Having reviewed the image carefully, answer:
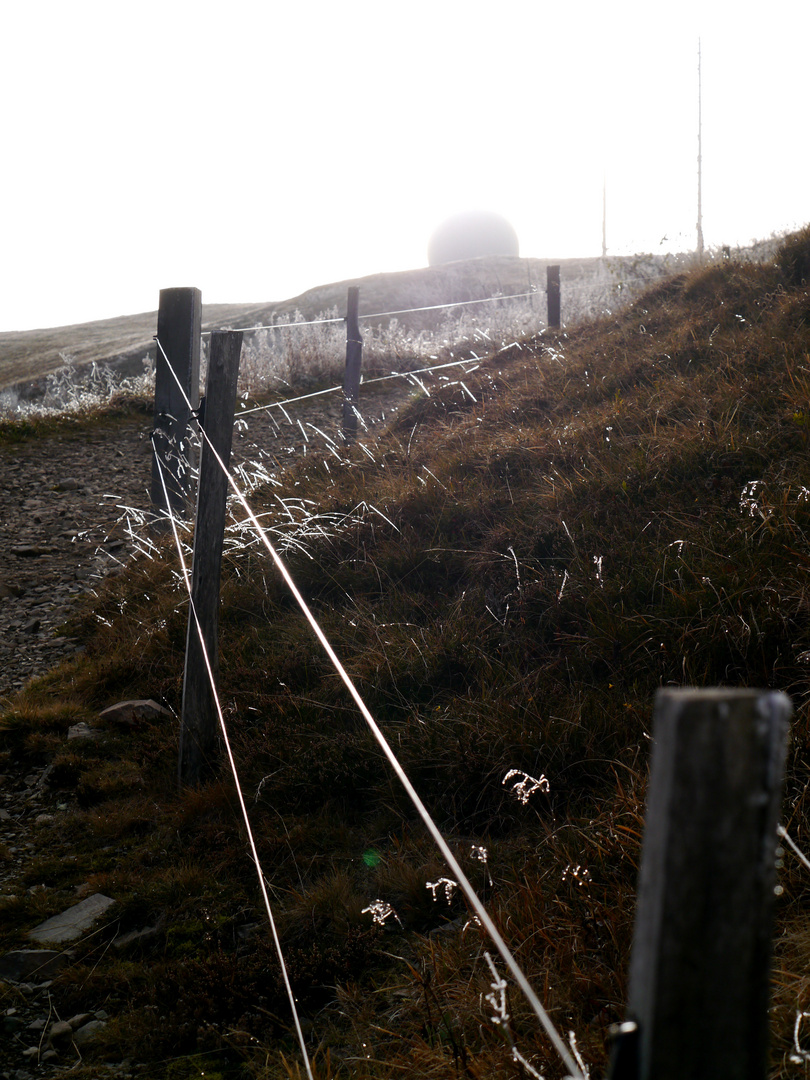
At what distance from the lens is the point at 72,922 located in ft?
10.5

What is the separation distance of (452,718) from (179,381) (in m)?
5.16

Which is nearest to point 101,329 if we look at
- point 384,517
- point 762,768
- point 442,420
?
point 442,420

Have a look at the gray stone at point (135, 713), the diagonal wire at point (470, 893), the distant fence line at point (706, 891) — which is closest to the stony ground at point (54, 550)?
the gray stone at point (135, 713)

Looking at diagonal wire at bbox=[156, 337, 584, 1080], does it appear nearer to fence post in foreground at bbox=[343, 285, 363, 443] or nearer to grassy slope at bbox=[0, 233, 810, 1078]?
grassy slope at bbox=[0, 233, 810, 1078]

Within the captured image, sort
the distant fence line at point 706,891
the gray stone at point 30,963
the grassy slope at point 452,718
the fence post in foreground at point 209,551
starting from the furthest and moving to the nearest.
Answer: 1. the fence post in foreground at point 209,551
2. the gray stone at point 30,963
3. the grassy slope at point 452,718
4. the distant fence line at point 706,891

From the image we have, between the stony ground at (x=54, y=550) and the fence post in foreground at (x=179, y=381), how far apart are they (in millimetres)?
454

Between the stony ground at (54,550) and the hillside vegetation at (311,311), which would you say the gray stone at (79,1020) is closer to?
the stony ground at (54,550)

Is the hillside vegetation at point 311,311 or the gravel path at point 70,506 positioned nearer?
the gravel path at point 70,506

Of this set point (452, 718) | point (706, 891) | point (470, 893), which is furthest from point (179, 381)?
point (706, 891)

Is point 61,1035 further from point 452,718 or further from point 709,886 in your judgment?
point 709,886

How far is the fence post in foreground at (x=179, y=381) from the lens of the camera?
7.33m

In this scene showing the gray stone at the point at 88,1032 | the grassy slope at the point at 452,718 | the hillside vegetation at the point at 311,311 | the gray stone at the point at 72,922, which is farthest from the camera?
the hillside vegetation at the point at 311,311

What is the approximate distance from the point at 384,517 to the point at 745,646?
2.66 metres

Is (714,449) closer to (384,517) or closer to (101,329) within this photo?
(384,517)
